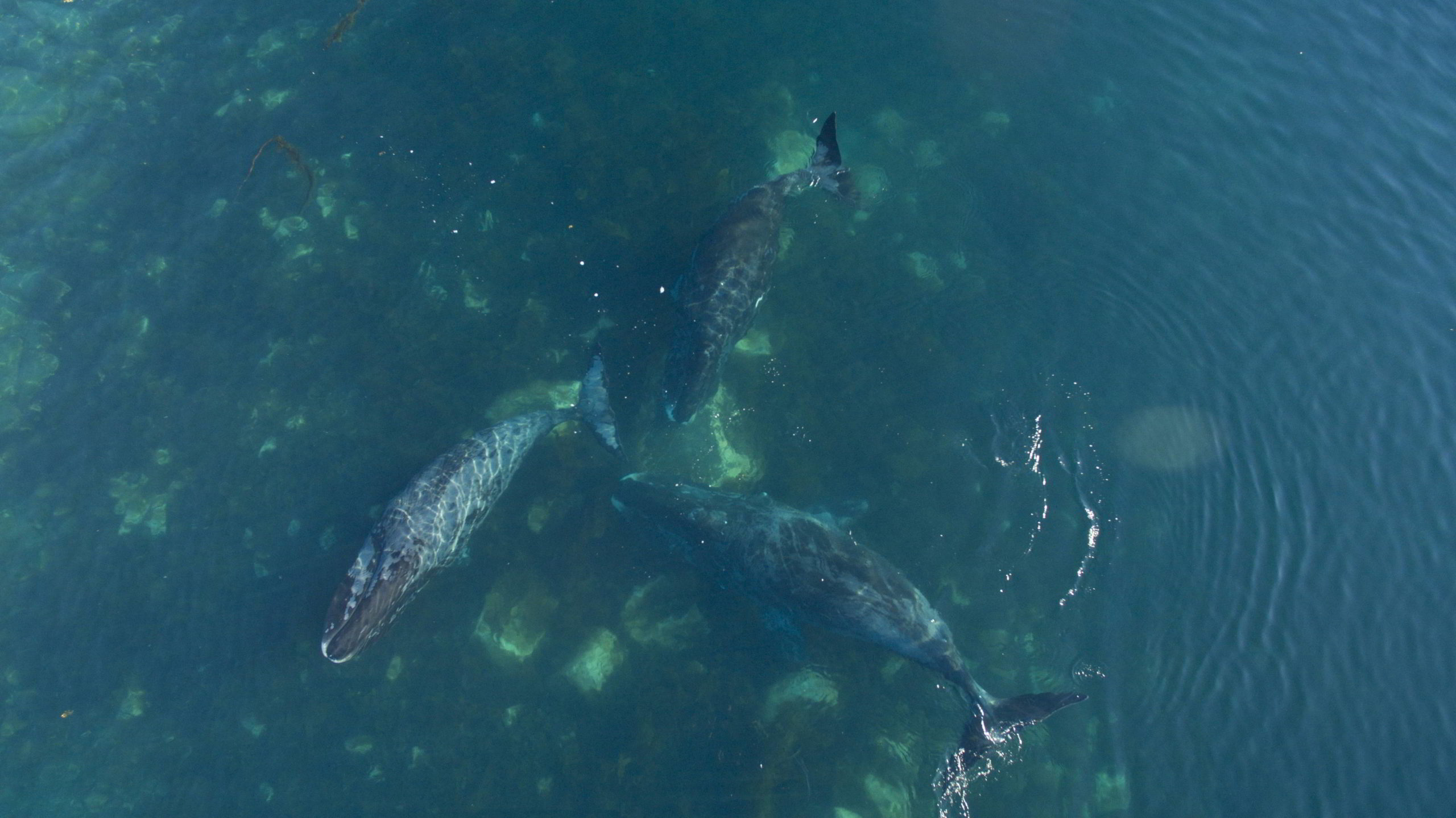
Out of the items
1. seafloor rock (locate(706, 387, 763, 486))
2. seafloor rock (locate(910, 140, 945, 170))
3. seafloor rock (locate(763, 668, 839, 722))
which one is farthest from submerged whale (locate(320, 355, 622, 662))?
seafloor rock (locate(910, 140, 945, 170))

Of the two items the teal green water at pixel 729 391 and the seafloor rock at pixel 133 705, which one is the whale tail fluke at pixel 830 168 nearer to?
the teal green water at pixel 729 391

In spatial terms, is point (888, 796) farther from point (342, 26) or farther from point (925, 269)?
point (342, 26)

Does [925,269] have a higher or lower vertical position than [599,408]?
higher

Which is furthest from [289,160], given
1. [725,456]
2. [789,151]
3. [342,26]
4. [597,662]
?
[597,662]

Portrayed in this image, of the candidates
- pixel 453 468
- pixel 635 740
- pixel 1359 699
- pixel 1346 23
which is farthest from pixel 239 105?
pixel 1346 23

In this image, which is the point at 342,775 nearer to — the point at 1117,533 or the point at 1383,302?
the point at 1117,533

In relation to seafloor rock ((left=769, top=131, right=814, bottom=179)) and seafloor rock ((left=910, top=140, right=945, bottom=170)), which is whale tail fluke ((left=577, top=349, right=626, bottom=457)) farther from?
seafloor rock ((left=910, top=140, right=945, bottom=170))
